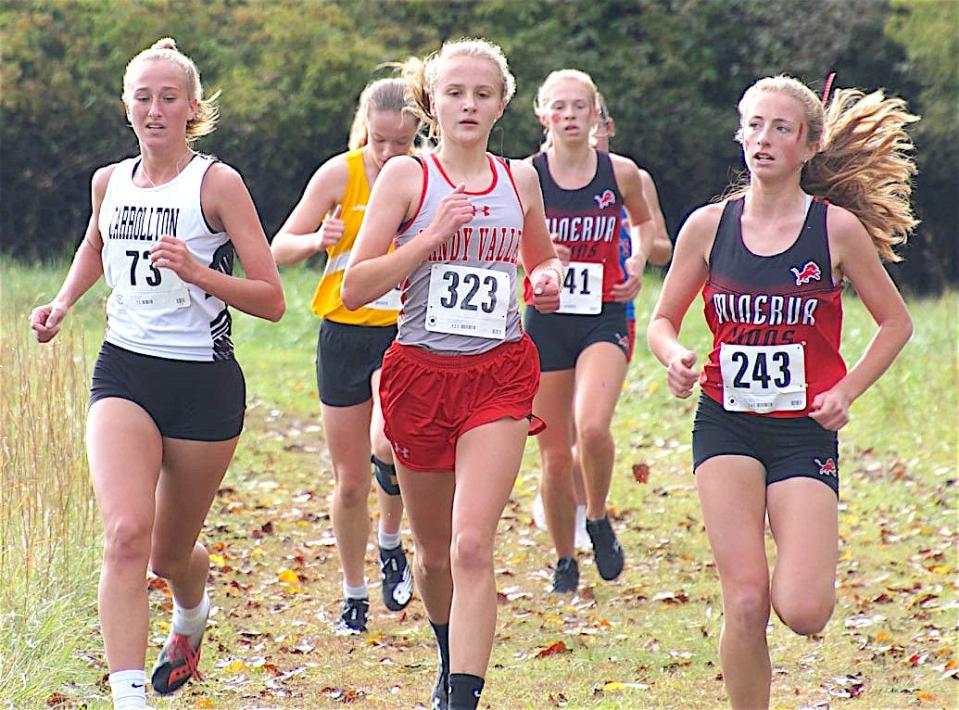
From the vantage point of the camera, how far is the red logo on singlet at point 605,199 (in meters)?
7.21

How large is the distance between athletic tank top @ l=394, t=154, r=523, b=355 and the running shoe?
1558mm

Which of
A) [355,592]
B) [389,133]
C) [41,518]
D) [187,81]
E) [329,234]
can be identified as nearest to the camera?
[187,81]

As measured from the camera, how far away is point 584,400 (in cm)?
711

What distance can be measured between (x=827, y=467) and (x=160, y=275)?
214cm

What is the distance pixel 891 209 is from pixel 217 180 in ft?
7.15

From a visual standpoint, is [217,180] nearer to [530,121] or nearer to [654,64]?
[530,121]

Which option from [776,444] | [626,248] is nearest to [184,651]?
[776,444]

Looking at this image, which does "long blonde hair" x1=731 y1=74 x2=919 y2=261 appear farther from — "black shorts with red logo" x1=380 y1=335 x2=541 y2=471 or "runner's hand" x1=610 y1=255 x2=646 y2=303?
"runner's hand" x1=610 y1=255 x2=646 y2=303

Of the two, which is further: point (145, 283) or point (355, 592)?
point (355, 592)

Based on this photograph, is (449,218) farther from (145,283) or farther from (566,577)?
(566,577)

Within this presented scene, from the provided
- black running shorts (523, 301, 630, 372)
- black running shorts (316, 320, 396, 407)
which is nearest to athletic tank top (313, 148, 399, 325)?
black running shorts (316, 320, 396, 407)

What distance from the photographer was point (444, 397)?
15.8 feet

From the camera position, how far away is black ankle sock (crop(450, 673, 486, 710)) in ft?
15.0

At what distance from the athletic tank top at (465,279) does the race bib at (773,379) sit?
29.9 inches
